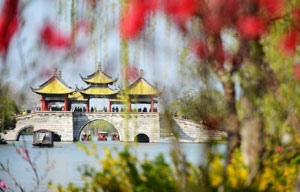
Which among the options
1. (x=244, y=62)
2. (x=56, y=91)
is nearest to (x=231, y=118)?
(x=244, y=62)

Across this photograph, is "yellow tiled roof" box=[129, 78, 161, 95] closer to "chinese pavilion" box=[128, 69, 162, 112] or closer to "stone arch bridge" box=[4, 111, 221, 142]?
"chinese pavilion" box=[128, 69, 162, 112]

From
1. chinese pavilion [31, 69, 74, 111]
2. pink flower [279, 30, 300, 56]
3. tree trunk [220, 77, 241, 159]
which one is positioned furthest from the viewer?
chinese pavilion [31, 69, 74, 111]

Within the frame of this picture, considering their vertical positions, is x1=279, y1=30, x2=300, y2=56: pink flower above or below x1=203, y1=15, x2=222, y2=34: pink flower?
above

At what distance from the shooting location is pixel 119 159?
2408 millimetres

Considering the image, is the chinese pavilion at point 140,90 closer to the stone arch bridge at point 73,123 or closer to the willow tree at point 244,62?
the willow tree at point 244,62

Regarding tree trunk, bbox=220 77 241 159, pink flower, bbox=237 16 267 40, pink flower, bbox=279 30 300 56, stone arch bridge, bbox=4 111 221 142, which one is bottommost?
tree trunk, bbox=220 77 241 159

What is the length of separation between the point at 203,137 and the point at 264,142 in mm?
444

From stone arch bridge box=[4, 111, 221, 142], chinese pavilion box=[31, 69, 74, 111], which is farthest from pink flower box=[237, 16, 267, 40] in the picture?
stone arch bridge box=[4, 111, 221, 142]

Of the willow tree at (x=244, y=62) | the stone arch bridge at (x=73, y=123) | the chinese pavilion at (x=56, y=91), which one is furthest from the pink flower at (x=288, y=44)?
the stone arch bridge at (x=73, y=123)

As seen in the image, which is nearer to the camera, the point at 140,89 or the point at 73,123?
the point at 140,89

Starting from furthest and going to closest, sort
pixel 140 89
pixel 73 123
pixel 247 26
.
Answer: pixel 73 123
pixel 140 89
pixel 247 26

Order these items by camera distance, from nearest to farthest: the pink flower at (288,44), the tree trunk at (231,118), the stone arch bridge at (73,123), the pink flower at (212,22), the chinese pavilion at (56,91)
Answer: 1. the pink flower at (212,22)
2. the tree trunk at (231,118)
3. the pink flower at (288,44)
4. the chinese pavilion at (56,91)
5. the stone arch bridge at (73,123)

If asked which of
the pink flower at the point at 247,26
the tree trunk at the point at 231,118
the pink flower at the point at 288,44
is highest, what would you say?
the pink flower at the point at 288,44

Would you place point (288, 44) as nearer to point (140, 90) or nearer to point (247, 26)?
point (247, 26)
